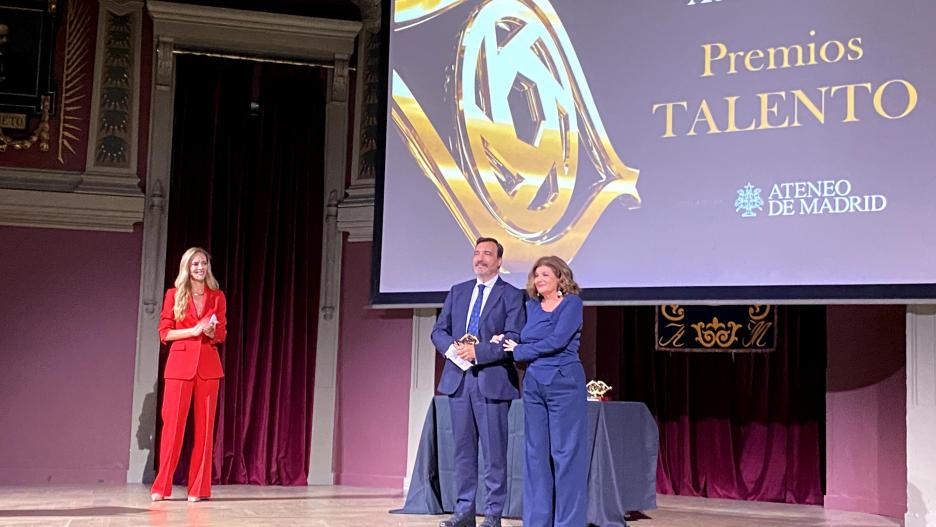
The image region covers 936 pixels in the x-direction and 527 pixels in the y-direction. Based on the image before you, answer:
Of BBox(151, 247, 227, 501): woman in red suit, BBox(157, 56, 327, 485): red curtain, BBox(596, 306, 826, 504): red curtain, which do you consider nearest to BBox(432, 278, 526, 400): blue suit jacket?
BBox(151, 247, 227, 501): woman in red suit

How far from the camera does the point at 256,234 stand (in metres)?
7.56

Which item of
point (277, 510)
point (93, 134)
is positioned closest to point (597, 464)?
point (277, 510)

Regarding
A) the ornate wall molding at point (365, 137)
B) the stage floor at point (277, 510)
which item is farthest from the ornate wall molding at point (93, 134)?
the stage floor at point (277, 510)

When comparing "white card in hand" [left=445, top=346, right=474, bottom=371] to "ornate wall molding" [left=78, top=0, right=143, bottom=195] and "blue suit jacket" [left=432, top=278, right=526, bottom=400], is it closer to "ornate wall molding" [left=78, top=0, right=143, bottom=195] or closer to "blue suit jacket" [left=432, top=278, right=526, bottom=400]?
"blue suit jacket" [left=432, top=278, right=526, bottom=400]

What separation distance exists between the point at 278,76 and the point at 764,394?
13.1ft

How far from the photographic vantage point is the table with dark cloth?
5156 millimetres

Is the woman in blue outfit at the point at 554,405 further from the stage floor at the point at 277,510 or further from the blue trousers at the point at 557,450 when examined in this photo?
the stage floor at the point at 277,510

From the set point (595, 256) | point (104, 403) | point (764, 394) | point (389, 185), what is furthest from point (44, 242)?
point (764, 394)

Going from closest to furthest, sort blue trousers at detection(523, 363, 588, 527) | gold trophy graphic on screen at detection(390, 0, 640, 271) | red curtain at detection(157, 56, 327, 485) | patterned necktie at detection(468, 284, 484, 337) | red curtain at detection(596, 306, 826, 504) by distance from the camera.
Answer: blue trousers at detection(523, 363, 588, 527) < patterned necktie at detection(468, 284, 484, 337) < gold trophy graphic on screen at detection(390, 0, 640, 271) < red curtain at detection(596, 306, 826, 504) < red curtain at detection(157, 56, 327, 485)

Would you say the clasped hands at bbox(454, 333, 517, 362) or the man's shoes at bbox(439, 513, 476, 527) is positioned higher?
the clasped hands at bbox(454, 333, 517, 362)

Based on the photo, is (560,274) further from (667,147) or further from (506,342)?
(667,147)

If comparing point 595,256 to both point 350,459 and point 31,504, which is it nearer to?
point 350,459

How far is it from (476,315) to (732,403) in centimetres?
271

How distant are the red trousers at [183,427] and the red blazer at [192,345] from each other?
0.05 m
